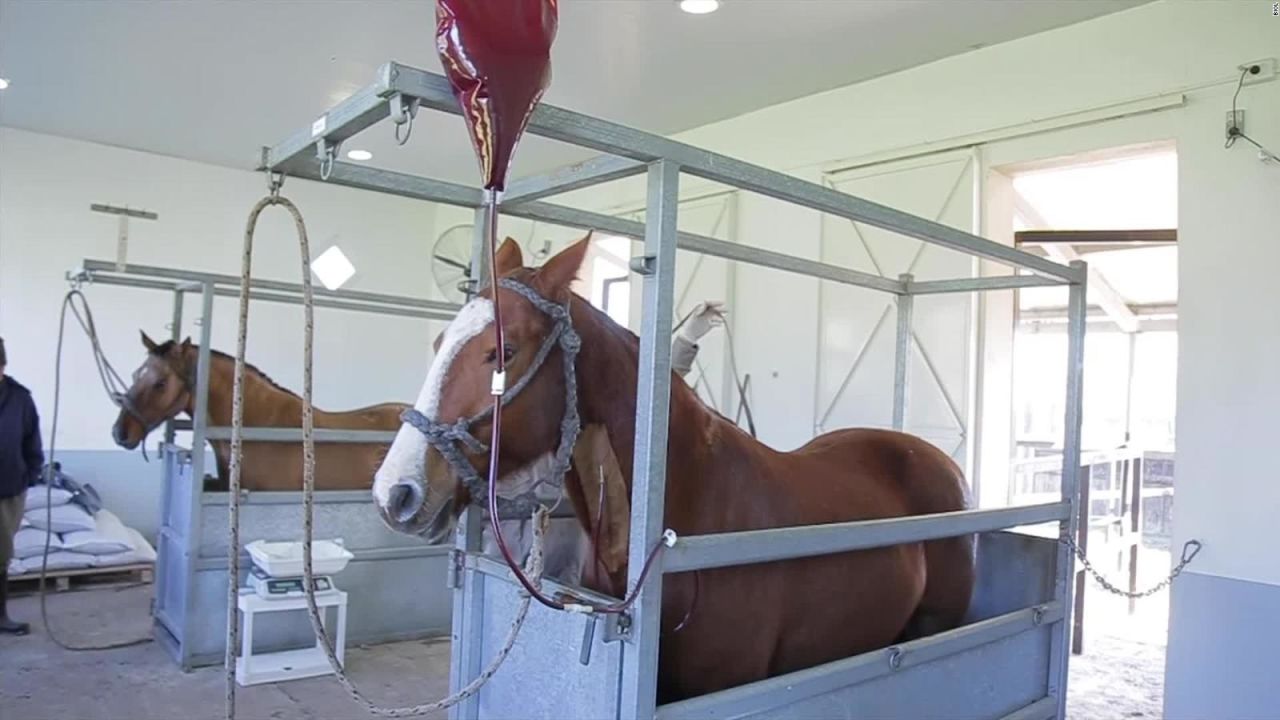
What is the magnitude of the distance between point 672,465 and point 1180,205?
9.79 feet

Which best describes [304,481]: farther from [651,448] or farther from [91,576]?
[91,576]

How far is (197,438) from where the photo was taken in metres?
3.84

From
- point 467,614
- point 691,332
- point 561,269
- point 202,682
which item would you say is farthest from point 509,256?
→ point 202,682

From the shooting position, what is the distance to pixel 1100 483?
5.96 metres

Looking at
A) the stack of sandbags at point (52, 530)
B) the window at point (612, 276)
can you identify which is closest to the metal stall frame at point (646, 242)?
the stack of sandbags at point (52, 530)

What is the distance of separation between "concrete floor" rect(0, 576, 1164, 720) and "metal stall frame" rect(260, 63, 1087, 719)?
2.12 m

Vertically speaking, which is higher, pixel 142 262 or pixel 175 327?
pixel 142 262

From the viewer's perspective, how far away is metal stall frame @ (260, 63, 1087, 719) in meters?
1.18

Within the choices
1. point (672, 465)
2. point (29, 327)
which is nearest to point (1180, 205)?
point (672, 465)

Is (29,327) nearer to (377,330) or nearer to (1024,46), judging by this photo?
(377,330)

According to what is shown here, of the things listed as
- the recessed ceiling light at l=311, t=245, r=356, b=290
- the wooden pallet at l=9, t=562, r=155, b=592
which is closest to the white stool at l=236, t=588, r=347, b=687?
the wooden pallet at l=9, t=562, r=155, b=592

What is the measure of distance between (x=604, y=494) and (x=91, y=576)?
524 centimetres

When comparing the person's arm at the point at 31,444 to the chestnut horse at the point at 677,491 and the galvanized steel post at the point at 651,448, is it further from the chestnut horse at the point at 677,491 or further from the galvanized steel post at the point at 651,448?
the galvanized steel post at the point at 651,448

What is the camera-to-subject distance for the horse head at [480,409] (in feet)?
4.43
